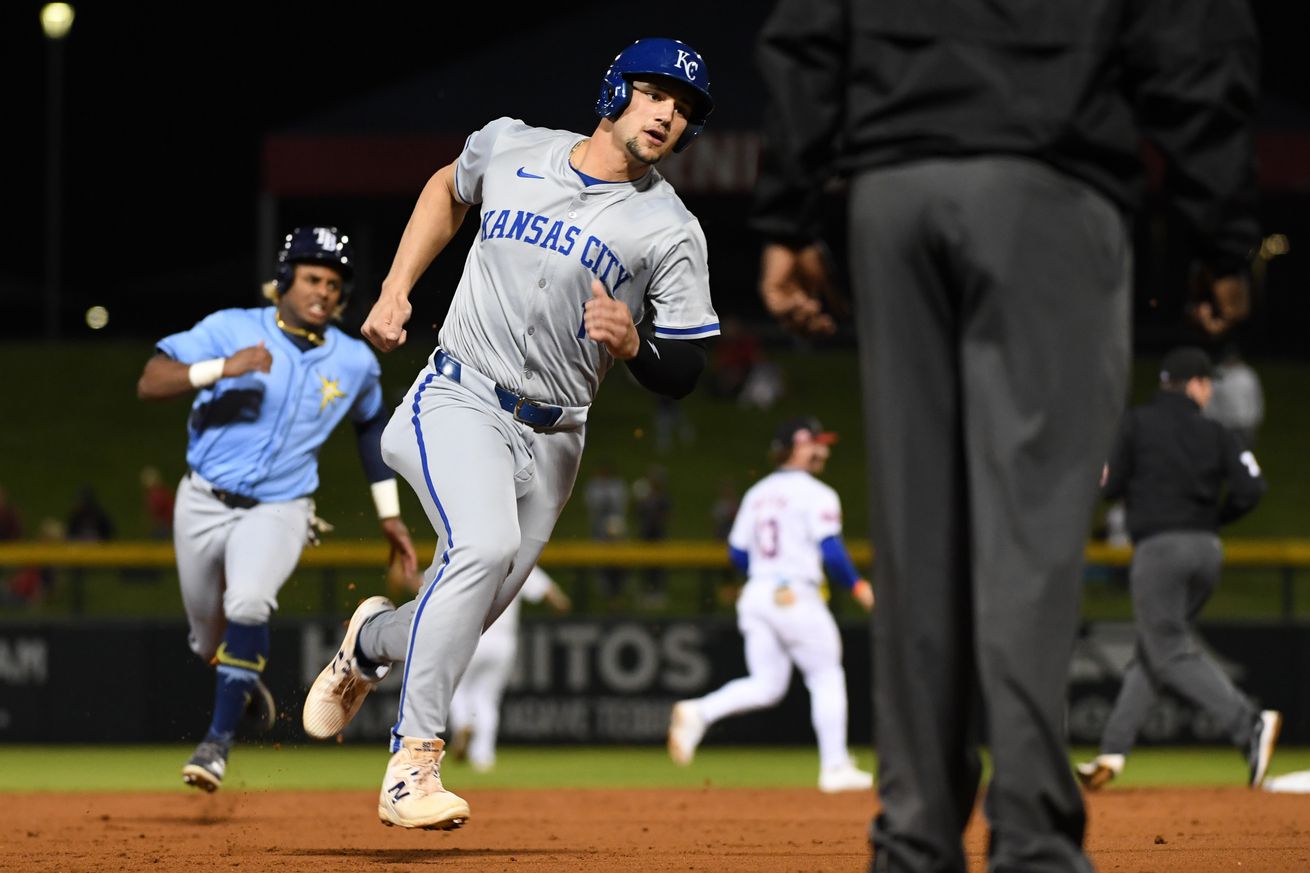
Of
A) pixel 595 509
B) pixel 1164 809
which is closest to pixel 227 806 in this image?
pixel 1164 809

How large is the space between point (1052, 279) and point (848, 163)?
46cm

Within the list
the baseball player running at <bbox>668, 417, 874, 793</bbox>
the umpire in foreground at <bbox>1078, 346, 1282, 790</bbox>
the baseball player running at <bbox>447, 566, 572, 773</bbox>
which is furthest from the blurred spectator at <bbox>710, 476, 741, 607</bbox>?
the umpire in foreground at <bbox>1078, 346, 1282, 790</bbox>

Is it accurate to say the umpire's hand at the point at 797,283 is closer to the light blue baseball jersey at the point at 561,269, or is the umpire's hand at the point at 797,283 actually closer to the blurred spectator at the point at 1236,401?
the light blue baseball jersey at the point at 561,269

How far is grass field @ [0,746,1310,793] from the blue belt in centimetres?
604

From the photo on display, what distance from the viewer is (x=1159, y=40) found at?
348cm

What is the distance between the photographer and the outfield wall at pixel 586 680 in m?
16.9

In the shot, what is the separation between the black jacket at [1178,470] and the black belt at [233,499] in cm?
499

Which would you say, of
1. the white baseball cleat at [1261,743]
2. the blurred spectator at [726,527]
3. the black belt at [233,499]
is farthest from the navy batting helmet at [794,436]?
the blurred spectator at [726,527]

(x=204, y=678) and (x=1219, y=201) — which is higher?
(x=1219, y=201)

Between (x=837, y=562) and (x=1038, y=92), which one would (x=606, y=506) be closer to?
(x=837, y=562)

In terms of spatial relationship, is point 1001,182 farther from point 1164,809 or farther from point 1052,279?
point 1164,809

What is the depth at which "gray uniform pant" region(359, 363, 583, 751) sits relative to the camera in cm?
580

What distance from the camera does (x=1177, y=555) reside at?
10.7 m

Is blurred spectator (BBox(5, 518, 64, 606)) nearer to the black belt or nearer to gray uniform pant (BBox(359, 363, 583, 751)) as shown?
the black belt
